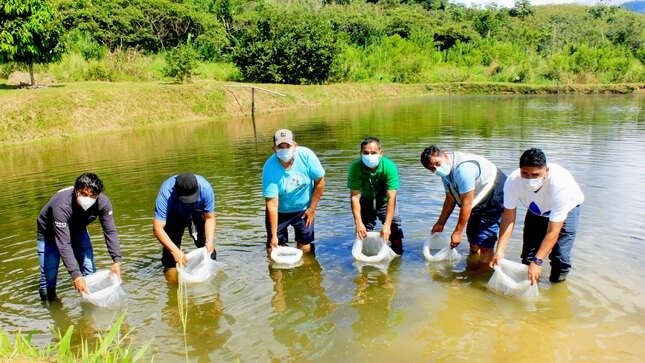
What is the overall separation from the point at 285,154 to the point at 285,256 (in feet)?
4.26

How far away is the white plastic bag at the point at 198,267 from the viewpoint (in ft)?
18.5

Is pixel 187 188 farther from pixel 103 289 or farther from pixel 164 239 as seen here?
pixel 103 289

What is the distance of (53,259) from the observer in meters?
5.27

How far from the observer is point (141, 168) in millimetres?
13125

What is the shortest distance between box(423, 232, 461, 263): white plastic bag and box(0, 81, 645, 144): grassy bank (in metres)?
17.1

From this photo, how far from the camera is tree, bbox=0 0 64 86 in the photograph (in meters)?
18.7

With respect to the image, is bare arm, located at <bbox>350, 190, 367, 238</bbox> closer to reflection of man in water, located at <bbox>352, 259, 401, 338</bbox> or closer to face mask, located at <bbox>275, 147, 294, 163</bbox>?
reflection of man in water, located at <bbox>352, 259, 401, 338</bbox>

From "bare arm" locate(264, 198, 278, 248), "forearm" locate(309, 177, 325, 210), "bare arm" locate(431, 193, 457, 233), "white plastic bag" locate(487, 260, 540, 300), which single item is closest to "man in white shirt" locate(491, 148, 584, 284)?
"white plastic bag" locate(487, 260, 540, 300)

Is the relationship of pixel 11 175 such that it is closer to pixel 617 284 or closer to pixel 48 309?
pixel 48 309

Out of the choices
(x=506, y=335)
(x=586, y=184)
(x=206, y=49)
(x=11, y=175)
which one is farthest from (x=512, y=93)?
(x=506, y=335)

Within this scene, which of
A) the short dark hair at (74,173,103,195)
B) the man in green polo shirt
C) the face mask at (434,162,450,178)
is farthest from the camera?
the man in green polo shirt

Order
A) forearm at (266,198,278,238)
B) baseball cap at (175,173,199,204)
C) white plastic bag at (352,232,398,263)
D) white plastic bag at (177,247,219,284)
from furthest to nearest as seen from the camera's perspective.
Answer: white plastic bag at (352,232,398,263) < forearm at (266,198,278,238) < white plastic bag at (177,247,219,284) < baseball cap at (175,173,199,204)

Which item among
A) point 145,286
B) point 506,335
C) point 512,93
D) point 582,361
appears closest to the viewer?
point 582,361

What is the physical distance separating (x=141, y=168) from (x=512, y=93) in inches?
1462
